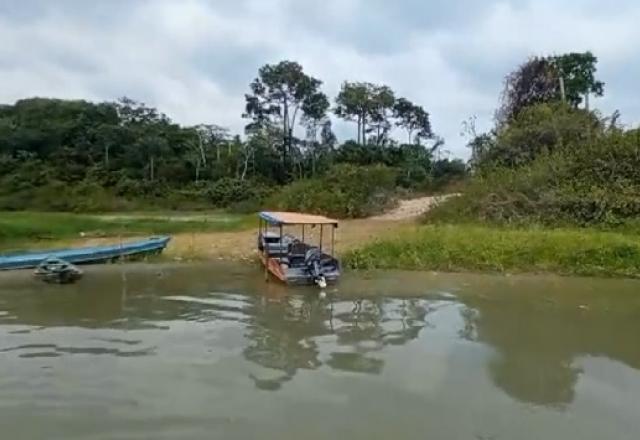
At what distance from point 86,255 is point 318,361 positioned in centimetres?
919

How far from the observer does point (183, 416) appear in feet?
20.2

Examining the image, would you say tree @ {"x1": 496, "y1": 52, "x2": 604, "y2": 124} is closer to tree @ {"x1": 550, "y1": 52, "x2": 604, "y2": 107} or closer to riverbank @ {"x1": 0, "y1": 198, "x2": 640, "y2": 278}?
tree @ {"x1": 550, "y1": 52, "x2": 604, "y2": 107}

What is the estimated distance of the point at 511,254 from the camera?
1564 cm

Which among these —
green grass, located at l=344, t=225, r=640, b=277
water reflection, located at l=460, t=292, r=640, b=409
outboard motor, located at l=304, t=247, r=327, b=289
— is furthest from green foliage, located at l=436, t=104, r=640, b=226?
outboard motor, located at l=304, t=247, r=327, b=289

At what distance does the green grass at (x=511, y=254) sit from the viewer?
15.1 meters

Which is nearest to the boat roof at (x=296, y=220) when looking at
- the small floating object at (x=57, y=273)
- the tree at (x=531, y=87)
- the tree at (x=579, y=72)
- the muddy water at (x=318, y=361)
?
the muddy water at (x=318, y=361)

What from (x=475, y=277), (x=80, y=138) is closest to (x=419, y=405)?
(x=475, y=277)

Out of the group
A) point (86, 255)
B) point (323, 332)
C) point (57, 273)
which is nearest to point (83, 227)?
point (86, 255)

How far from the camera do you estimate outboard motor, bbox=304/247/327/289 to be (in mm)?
13156

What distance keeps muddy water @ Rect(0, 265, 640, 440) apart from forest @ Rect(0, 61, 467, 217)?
885 inches

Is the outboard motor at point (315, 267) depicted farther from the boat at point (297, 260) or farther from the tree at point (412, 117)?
the tree at point (412, 117)

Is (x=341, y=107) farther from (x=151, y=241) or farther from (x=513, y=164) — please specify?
(x=151, y=241)

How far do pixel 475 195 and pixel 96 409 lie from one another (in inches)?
663

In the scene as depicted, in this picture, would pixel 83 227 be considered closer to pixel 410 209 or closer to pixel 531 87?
pixel 410 209
